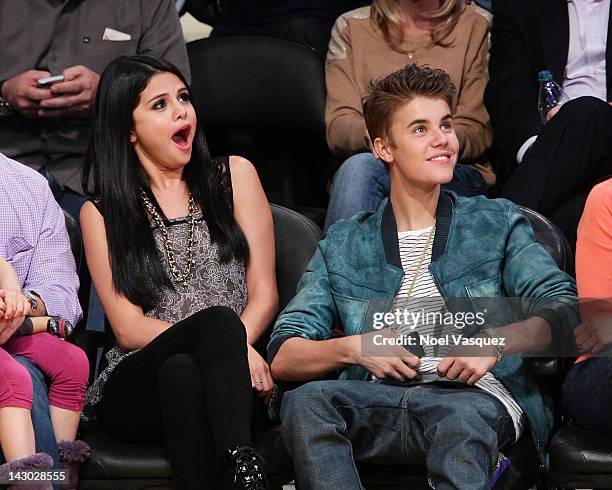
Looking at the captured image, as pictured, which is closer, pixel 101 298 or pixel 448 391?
pixel 448 391

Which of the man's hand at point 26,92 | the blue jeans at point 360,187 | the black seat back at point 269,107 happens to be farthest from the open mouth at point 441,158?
the man's hand at point 26,92

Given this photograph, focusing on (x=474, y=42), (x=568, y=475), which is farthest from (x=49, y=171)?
(x=568, y=475)

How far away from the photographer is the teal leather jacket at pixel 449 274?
2.77 meters

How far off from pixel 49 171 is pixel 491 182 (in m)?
1.38

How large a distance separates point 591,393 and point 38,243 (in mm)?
1422

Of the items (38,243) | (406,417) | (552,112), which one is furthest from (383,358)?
(552,112)

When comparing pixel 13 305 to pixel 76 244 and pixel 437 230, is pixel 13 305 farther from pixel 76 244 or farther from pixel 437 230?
pixel 437 230

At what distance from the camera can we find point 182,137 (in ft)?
10.8

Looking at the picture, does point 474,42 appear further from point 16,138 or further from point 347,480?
point 347,480

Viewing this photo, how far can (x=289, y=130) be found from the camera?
414 cm

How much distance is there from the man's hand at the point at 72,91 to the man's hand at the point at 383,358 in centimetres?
149

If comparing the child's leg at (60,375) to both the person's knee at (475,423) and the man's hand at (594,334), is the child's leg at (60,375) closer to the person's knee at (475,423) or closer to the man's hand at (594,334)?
the person's knee at (475,423)

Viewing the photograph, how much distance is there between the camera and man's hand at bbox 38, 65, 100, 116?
3.81 m

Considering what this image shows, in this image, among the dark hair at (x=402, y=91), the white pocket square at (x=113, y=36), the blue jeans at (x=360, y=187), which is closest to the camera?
the dark hair at (x=402, y=91)
